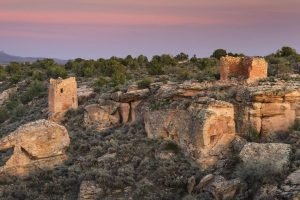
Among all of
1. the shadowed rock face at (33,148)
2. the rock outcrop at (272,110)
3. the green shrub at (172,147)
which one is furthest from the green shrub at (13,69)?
the rock outcrop at (272,110)

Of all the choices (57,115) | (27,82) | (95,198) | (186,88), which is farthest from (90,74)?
(95,198)

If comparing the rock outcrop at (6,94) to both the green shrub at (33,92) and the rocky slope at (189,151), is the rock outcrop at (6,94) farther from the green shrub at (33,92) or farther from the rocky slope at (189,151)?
the rocky slope at (189,151)

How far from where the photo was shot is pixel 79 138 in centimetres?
3294

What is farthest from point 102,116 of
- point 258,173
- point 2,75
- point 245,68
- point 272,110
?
point 2,75

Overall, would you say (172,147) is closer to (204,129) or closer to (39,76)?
(204,129)

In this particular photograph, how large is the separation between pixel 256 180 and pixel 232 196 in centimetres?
116

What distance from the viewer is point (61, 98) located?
1384 inches

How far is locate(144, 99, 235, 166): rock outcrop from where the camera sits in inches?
1092

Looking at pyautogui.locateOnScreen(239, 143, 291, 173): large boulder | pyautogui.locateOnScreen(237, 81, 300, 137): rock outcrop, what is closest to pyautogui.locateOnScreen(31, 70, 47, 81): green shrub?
pyautogui.locateOnScreen(237, 81, 300, 137): rock outcrop

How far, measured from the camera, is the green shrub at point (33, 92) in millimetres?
45844

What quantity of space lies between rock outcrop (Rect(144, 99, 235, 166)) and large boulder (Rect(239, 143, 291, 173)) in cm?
230

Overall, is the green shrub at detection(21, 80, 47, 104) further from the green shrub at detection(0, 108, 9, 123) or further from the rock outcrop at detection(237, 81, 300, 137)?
the rock outcrop at detection(237, 81, 300, 137)

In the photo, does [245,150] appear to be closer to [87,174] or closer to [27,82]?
[87,174]

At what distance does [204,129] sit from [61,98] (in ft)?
35.7
